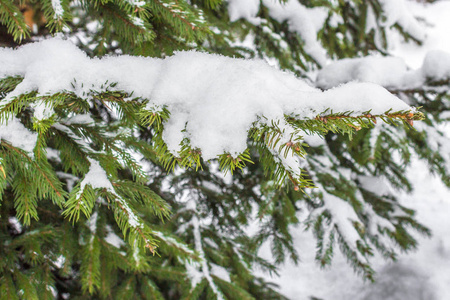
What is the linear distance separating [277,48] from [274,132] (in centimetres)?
205

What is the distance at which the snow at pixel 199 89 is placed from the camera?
719 mm

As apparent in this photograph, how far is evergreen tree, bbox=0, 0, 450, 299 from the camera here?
31.9 inches

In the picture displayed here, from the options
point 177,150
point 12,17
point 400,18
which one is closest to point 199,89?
point 177,150

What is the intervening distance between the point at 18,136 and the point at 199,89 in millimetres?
726

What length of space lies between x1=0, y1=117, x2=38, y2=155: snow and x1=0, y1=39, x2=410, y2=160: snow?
24cm

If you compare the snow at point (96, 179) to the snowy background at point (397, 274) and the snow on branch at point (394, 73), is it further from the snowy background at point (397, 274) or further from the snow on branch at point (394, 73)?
the snowy background at point (397, 274)

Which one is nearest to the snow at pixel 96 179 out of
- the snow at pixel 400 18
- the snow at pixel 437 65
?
the snow at pixel 437 65

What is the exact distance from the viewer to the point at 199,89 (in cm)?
81

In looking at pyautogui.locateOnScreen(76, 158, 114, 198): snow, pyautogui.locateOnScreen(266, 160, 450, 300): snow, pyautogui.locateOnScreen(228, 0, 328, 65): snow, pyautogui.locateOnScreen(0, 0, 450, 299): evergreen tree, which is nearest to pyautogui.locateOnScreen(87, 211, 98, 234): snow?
pyautogui.locateOnScreen(0, 0, 450, 299): evergreen tree

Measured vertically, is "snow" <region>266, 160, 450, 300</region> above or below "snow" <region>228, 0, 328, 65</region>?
below

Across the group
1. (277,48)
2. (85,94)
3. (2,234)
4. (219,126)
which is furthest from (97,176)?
(277,48)

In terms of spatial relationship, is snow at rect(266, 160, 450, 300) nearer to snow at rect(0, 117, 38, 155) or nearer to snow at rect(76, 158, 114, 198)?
snow at rect(76, 158, 114, 198)

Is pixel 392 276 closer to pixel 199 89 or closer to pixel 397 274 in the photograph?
pixel 397 274

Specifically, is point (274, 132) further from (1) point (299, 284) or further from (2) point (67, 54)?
(1) point (299, 284)
